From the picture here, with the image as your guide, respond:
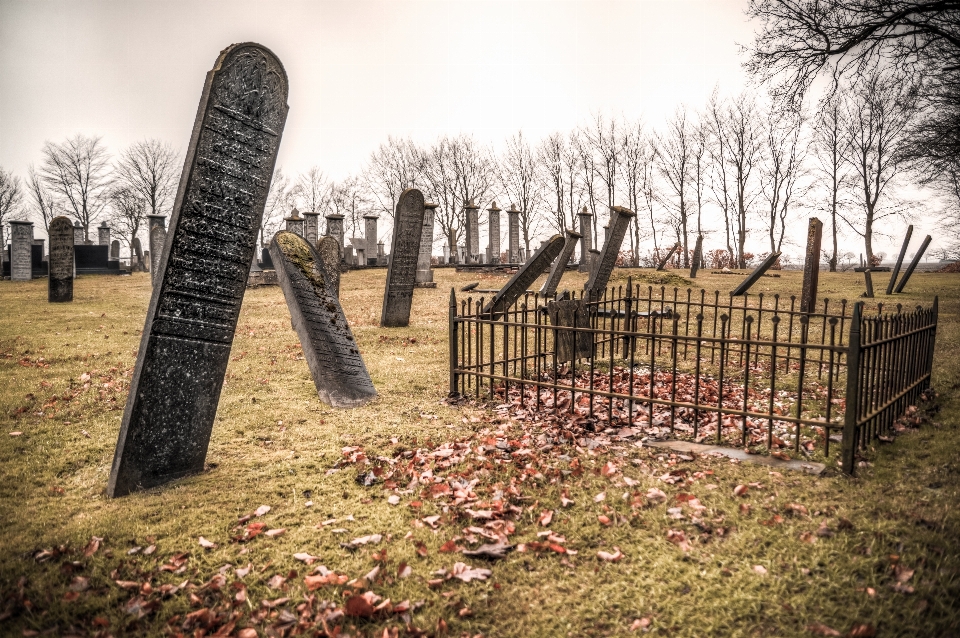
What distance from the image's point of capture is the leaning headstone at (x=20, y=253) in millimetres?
23875

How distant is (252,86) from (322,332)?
3059mm

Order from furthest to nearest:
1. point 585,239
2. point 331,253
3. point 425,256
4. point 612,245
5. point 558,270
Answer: point 585,239
point 425,256
point 331,253
point 558,270
point 612,245

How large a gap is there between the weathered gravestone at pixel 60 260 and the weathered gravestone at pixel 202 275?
656 inches

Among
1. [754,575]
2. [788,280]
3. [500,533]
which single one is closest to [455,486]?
[500,533]

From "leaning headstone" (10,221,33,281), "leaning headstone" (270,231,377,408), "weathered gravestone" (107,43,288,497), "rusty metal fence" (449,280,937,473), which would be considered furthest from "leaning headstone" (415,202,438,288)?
"weathered gravestone" (107,43,288,497)

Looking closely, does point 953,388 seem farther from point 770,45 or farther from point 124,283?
point 124,283

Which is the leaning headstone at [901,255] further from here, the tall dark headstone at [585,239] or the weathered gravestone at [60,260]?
the weathered gravestone at [60,260]

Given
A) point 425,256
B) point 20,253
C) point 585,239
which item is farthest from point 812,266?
point 20,253

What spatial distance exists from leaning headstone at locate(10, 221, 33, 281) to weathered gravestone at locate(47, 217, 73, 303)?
376 inches

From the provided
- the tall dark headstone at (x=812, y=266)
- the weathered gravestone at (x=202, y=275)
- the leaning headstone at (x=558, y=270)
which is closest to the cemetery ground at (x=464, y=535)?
the weathered gravestone at (x=202, y=275)

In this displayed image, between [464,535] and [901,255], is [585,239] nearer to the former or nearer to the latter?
[901,255]

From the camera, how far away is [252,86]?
13.6 ft

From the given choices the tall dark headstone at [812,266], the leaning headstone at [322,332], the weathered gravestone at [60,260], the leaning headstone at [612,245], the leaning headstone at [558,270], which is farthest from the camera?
the weathered gravestone at [60,260]

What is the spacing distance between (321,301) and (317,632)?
14.6ft
